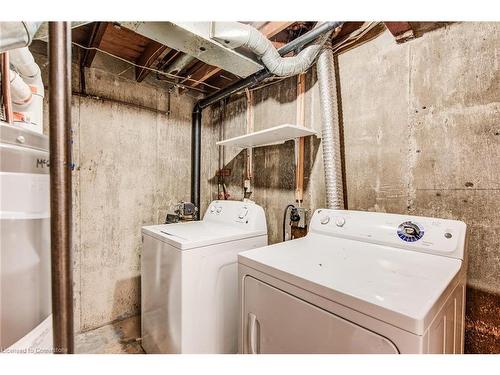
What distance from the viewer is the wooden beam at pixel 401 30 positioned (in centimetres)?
136

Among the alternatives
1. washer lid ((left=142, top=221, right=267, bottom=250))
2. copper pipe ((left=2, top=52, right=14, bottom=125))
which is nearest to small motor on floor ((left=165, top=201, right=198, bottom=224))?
washer lid ((left=142, top=221, right=267, bottom=250))

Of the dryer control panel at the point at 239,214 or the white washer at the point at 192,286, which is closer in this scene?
the white washer at the point at 192,286

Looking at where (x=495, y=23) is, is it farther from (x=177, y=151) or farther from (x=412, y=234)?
(x=177, y=151)

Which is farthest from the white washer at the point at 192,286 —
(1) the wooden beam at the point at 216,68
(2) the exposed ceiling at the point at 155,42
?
(2) the exposed ceiling at the point at 155,42

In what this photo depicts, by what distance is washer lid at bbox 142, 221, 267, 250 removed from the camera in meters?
1.47

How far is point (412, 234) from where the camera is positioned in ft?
3.85

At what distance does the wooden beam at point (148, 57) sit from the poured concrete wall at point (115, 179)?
105 mm

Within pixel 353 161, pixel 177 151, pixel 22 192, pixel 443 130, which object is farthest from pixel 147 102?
pixel 443 130

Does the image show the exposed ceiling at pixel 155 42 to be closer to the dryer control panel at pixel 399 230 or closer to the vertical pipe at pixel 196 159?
the vertical pipe at pixel 196 159

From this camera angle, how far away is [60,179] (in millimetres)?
664

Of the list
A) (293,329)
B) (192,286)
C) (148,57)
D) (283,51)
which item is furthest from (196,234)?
Result: (148,57)

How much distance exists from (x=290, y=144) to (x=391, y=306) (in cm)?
151

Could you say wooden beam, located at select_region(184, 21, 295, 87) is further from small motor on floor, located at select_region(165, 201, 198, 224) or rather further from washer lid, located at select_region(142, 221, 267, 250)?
washer lid, located at select_region(142, 221, 267, 250)

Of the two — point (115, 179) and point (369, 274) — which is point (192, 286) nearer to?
point (369, 274)
